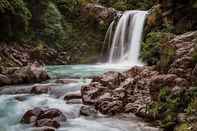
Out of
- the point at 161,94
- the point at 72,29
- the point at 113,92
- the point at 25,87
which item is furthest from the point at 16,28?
the point at 161,94

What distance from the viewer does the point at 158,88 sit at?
33.9 feet

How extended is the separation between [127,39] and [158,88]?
13.9 metres

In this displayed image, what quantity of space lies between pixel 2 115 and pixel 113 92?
337 cm

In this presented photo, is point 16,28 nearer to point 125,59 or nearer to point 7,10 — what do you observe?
point 7,10

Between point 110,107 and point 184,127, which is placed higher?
point 184,127

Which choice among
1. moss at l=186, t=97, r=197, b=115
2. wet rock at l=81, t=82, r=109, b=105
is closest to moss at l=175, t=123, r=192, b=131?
moss at l=186, t=97, r=197, b=115

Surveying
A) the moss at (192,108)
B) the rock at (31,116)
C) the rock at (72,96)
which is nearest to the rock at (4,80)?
the rock at (72,96)

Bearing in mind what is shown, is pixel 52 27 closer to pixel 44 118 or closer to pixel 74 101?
pixel 74 101

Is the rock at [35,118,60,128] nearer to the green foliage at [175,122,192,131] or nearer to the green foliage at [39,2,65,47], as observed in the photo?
the green foliage at [175,122,192,131]

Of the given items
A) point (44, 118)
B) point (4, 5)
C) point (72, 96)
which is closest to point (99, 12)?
point (4, 5)

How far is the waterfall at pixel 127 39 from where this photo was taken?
76.4ft

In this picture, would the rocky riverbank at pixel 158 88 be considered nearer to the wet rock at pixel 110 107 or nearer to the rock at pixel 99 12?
the wet rock at pixel 110 107

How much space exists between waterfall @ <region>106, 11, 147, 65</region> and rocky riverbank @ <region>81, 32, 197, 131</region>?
10299mm

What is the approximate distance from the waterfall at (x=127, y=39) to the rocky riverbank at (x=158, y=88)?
10.3 m
